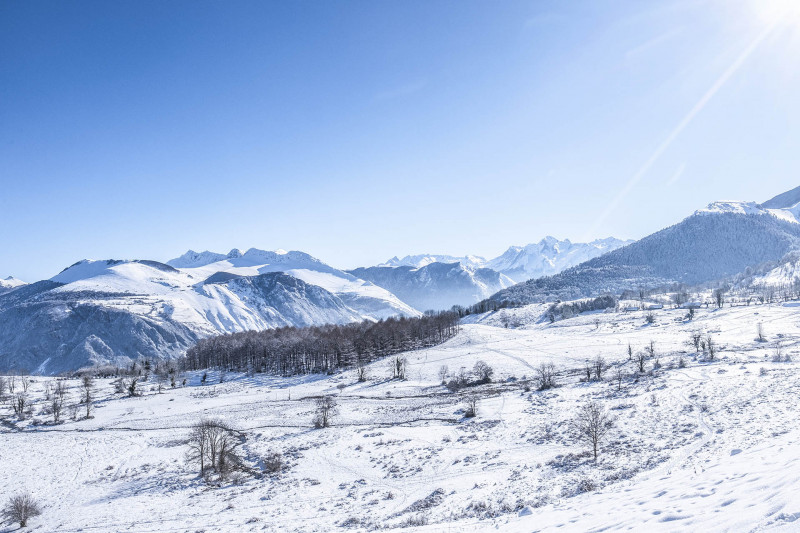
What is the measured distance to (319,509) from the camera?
3073 centimetres

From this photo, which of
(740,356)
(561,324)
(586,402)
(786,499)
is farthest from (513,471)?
(561,324)

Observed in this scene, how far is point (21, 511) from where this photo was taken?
111 feet

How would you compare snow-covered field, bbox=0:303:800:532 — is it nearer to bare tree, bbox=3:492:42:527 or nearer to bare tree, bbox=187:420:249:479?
bare tree, bbox=3:492:42:527

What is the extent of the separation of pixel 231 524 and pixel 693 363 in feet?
283

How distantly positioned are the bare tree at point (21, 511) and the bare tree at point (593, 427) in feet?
158

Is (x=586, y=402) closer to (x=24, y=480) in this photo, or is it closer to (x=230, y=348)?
(x=24, y=480)

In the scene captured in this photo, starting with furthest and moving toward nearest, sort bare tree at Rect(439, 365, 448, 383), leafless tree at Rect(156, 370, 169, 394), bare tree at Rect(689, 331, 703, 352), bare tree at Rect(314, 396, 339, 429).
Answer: leafless tree at Rect(156, 370, 169, 394) < bare tree at Rect(689, 331, 703, 352) < bare tree at Rect(439, 365, 448, 383) < bare tree at Rect(314, 396, 339, 429)

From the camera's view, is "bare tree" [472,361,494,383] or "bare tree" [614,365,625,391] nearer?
"bare tree" [614,365,625,391]

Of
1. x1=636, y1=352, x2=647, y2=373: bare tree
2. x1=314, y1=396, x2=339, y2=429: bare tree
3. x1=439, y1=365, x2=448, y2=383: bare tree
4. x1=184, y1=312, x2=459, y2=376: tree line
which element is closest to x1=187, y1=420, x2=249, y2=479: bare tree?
x1=314, y1=396, x2=339, y2=429: bare tree

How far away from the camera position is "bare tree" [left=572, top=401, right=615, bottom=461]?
3556 cm

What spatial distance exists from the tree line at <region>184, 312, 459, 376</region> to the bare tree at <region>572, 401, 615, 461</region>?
7756cm

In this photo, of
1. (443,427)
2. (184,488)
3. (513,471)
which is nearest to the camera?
(513,471)

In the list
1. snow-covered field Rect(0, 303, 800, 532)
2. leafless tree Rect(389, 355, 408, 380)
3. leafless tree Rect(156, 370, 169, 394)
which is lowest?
leafless tree Rect(156, 370, 169, 394)

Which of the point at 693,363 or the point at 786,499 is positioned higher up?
the point at 786,499
